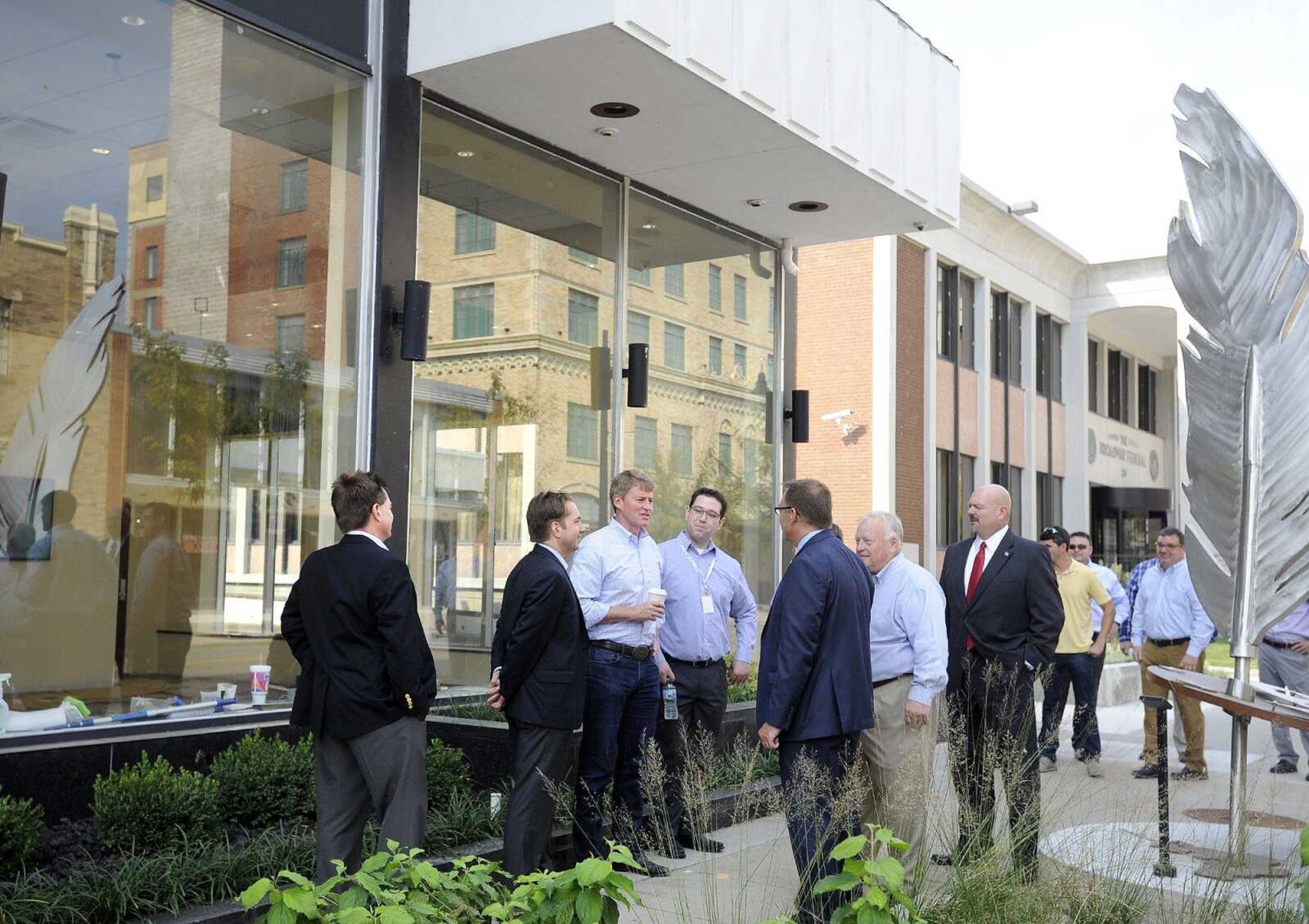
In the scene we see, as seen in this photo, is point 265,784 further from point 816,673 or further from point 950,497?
point 950,497

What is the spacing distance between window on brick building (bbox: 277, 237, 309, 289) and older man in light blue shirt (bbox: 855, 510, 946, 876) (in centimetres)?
466

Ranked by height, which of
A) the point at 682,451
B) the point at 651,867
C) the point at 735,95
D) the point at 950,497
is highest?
the point at 735,95


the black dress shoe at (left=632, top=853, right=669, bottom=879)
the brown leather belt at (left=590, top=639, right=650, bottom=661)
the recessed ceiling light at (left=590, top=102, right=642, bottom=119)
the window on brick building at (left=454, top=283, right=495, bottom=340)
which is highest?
the recessed ceiling light at (left=590, top=102, right=642, bottom=119)

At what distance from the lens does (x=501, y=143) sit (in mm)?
10758

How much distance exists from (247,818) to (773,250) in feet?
30.8

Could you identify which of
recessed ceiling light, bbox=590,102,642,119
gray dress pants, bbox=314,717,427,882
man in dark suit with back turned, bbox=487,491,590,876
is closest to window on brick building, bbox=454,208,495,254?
recessed ceiling light, bbox=590,102,642,119

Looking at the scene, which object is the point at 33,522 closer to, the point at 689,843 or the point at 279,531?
the point at 279,531

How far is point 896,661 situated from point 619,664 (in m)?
1.57

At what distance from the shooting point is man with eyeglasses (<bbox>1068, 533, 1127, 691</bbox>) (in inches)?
502

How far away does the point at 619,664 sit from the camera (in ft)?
24.2

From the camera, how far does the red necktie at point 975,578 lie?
308 inches

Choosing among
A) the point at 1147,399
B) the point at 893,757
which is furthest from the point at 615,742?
the point at 1147,399

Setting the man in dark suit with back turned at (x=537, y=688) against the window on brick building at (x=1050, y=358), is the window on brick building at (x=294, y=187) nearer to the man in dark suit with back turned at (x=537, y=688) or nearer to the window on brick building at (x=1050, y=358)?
the man in dark suit with back turned at (x=537, y=688)

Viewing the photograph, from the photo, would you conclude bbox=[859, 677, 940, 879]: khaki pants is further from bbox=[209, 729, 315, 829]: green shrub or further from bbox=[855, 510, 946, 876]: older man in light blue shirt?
bbox=[209, 729, 315, 829]: green shrub
